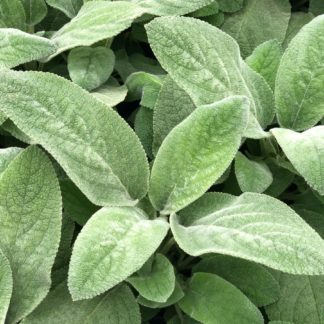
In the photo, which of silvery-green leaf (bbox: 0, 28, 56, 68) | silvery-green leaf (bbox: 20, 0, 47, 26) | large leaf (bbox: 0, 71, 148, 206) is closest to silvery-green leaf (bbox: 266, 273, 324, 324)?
large leaf (bbox: 0, 71, 148, 206)

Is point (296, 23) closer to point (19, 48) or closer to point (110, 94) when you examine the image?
point (110, 94)

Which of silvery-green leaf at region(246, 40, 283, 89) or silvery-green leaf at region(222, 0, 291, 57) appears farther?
silvery-green leaf at region(222, 0, 291, 57)

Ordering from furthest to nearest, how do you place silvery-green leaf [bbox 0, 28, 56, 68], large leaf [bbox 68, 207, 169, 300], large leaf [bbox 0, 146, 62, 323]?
silvery-green leaf [bbox 0, 28, 56, 68] → large leaf [bbox 0, 146, 62, 323] → large leaf [bbox 68, 207, 169, 300]

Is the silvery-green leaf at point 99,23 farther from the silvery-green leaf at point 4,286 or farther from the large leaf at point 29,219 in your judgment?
the silvery-green leaf at point 4,286

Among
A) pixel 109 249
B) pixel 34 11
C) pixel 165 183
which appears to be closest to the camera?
pixel 109 249

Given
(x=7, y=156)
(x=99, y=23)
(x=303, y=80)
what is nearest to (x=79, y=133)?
(x=7, y=156)

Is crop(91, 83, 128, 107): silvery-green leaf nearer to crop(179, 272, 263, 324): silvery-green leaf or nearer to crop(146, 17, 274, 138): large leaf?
crop(146, 17, 274, 138): large leaf
